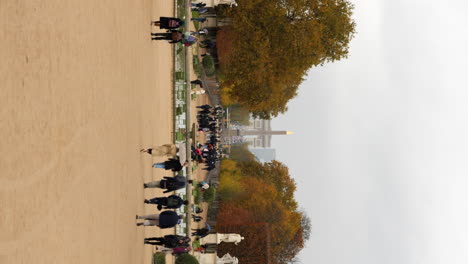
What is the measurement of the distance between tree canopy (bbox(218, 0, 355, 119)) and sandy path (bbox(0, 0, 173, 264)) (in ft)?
69.6

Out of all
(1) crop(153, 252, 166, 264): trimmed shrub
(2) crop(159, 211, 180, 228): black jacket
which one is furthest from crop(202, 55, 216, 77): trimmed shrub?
(2) crop(159, 211, 180, 228): black jacket

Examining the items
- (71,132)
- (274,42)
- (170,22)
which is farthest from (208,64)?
(71,132)

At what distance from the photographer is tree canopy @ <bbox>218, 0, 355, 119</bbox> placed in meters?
42.1

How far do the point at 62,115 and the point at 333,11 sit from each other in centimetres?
3722

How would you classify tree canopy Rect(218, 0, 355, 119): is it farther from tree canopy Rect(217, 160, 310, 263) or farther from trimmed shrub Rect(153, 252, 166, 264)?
trimmed shrub Rect(153, 252, 166, 264)

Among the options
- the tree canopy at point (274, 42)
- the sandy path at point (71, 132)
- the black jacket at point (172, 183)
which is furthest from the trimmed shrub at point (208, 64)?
the black jacket at point (172, 183)

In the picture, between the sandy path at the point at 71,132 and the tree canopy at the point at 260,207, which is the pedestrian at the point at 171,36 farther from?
the tree canopy at the point at 260,207

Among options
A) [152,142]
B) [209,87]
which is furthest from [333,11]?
[152,142]

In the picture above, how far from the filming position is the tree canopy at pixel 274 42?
138ft

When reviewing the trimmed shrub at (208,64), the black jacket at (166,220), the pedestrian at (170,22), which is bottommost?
the black jacket at (166,220)

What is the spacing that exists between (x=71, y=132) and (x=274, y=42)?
32.1 m

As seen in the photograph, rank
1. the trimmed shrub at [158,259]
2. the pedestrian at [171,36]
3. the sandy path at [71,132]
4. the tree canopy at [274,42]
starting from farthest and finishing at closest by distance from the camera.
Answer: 1. the tree canopy at [274,42]
2. the pedestrian at [171,36]
3. the trimmed shrub at [158,259]
4. the sandy path at [71,132]

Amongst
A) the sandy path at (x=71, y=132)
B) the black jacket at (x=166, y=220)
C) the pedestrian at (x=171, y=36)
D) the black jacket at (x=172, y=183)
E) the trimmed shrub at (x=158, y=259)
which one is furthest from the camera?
the pedestrian at (x=171, y=36)

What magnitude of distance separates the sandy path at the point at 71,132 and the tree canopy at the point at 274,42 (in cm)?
2122
